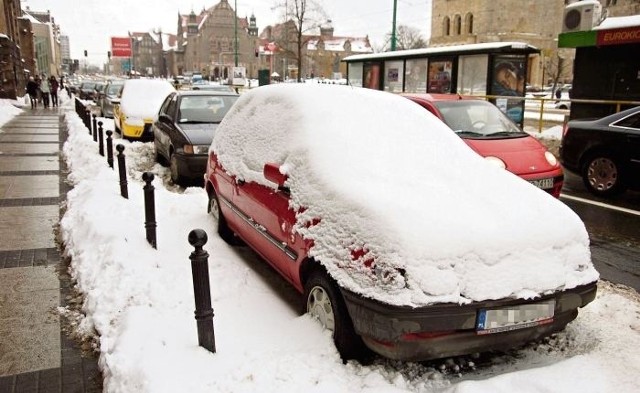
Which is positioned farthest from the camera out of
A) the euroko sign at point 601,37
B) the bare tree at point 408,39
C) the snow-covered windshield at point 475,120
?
the bare tree at point 408,39

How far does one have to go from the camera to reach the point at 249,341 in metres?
3.56

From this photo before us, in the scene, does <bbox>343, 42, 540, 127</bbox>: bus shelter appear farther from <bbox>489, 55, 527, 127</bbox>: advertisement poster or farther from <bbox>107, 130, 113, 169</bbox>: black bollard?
<bbox>107, 130, 113, 169</bbox>: black bollard

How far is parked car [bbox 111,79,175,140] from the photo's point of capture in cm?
1390

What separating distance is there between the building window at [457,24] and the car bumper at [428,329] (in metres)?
68.3

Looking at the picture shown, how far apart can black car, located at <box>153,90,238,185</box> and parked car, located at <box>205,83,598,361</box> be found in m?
4.49

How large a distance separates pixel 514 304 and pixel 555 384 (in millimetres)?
527

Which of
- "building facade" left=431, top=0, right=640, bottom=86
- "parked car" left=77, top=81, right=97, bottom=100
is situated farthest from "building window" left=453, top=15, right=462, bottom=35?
"parked car" left=77, top=81, right=97, bottom=100

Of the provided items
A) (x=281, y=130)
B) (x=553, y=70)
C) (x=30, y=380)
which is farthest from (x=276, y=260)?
(x=553, y=70)

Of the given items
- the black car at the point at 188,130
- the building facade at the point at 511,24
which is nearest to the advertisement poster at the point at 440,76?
the black car at the point at 188,130

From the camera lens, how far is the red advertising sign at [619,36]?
14.0 metres

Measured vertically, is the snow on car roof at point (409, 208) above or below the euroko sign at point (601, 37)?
below

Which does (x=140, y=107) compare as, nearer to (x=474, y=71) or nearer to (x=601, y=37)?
(x=474, y=71)

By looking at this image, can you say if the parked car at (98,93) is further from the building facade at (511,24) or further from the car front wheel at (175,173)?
the building facade at (511,24)

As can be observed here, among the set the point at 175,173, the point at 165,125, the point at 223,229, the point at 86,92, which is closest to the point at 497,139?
the point at 223,229
